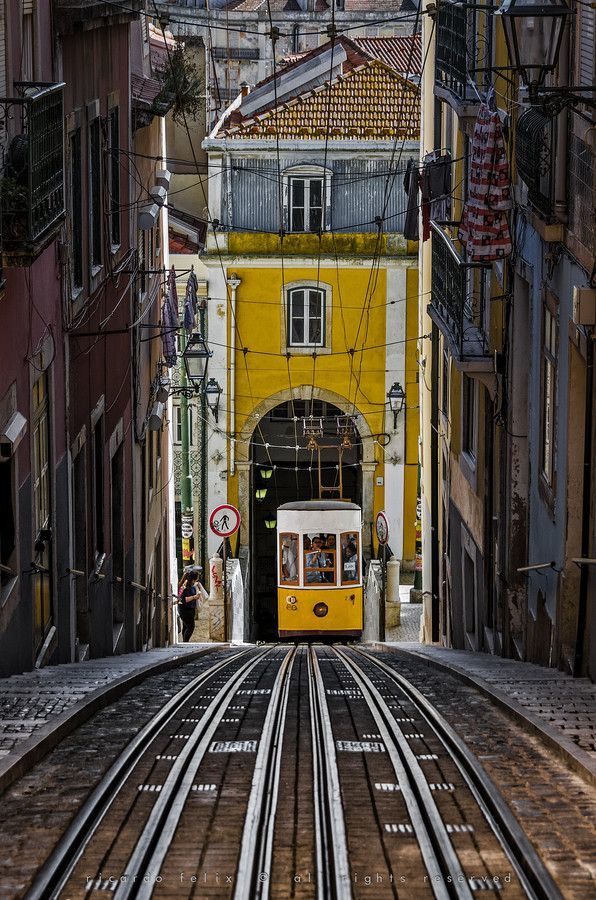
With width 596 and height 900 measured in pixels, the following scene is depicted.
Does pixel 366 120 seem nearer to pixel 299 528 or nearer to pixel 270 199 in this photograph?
pixel 270 199

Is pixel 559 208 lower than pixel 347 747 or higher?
higher

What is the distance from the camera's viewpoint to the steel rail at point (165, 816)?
507 cm

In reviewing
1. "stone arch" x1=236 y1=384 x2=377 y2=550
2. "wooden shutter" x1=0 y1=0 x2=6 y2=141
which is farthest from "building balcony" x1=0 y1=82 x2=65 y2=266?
"stone arch" x1=236 y1=384 x2=377 y2=550

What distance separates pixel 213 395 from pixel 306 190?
455cm

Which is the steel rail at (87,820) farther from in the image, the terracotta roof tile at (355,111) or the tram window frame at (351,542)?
the terracotta roof tile at (355,111)

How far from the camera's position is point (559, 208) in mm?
9953

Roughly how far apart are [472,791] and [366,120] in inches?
899

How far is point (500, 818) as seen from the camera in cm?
582

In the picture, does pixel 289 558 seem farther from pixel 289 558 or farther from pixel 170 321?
pixel 170 321

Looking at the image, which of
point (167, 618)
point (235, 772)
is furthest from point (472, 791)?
point (167, 618)

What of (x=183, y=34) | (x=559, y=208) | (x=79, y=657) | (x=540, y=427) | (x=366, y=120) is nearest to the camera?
(x=559, y=208)

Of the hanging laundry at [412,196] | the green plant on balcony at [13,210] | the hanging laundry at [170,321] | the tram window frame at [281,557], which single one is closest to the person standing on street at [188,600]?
the tram window frame at [281,557]

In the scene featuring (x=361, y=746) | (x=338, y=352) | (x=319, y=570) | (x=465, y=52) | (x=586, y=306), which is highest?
(x=465, y=52)

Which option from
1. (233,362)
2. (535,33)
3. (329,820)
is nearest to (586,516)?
(535,33)
